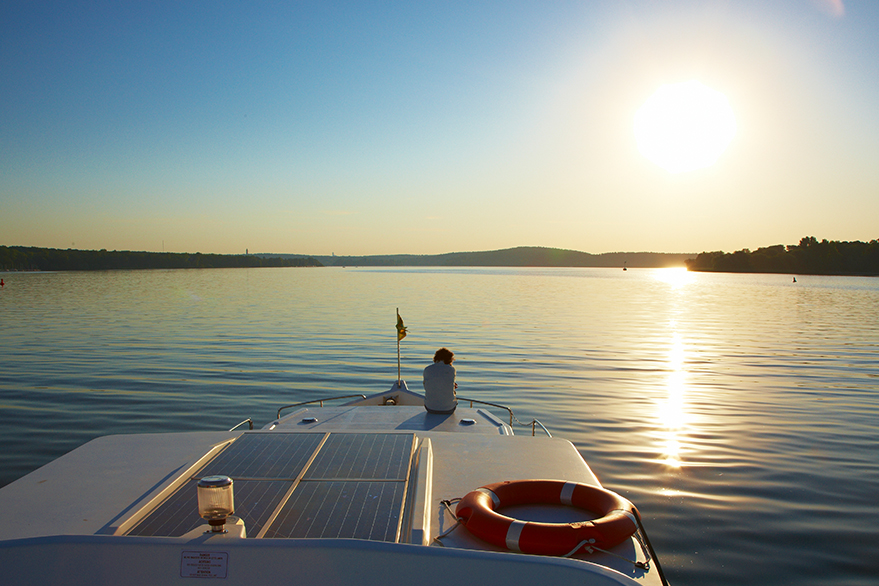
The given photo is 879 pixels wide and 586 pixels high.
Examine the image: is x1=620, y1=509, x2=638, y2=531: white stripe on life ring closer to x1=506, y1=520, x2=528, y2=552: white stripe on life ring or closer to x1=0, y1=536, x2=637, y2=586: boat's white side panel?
x1=506, y1=520, x2=528, y2=552: white stripe on life ring

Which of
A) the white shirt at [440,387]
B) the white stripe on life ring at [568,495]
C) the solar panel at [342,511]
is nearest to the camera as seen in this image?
the solar panel at [342,511]

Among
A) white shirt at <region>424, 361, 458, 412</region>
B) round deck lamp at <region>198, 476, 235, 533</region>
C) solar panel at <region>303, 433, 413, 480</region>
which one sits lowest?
white shirt at <region>424, 361, 458, 412</region>

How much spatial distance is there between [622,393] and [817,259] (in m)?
169

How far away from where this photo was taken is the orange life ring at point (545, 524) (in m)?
4.24

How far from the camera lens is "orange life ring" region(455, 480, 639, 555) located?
13.9ft

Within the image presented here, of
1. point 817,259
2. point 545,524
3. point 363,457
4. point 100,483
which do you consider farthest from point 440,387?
point 817,259

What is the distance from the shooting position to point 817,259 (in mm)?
155125

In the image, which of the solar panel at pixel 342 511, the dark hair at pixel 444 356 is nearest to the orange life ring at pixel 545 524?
the solar panel at pixel 342 511

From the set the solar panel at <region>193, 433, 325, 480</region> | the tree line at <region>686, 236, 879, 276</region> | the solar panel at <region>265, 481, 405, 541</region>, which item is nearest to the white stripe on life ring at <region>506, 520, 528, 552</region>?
the solar panel at <region>265, 481, 405, 541</region>

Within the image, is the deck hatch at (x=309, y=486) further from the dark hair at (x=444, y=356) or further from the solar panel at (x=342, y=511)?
the dark hair at (x=444, y=356)

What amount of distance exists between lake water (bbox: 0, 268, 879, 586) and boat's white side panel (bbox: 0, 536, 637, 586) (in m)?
5.10

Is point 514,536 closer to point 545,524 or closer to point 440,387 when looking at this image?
point 545,524

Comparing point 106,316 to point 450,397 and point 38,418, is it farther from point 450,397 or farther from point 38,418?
point 450,397

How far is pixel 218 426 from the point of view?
1388cm
